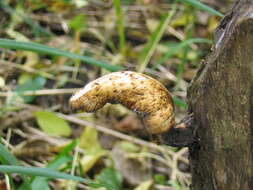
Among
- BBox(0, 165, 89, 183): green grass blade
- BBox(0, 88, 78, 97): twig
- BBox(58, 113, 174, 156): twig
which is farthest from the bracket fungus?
BBox(0, 88, 78, 97): twig

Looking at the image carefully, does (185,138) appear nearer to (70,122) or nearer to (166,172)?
(166,172)

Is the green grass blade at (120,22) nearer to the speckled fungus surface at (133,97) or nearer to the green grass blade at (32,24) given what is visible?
the green grass blade at (32,24)

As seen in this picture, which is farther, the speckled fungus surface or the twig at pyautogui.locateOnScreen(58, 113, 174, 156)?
the twig at pyautogui.locateOnScreen(58, 113, 174, 156)

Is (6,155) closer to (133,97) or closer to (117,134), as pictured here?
(133,97)

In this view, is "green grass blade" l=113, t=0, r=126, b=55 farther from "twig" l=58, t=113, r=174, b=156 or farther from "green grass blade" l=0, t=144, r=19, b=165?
"green grass blade" l=0, t=144, r=19, b=165

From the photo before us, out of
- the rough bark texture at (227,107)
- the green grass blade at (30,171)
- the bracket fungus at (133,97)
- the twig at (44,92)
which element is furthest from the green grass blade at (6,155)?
the twig at (44,92)
